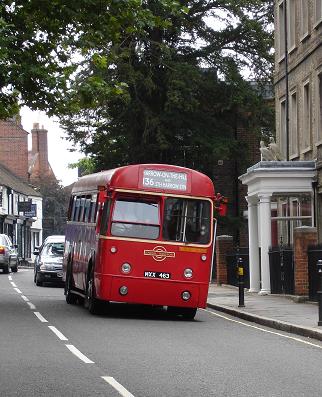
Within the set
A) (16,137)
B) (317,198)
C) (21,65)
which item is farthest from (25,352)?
(16,137)

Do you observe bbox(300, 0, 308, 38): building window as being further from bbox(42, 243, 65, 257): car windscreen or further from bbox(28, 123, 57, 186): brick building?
bbox(28, 123, 57, 186): brick building

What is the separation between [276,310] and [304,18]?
13.3m

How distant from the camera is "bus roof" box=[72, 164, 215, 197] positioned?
22500 millimetres

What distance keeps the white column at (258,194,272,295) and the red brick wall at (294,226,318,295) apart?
14.3 ft

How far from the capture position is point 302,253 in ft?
94.3

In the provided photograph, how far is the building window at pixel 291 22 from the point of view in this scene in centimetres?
3725

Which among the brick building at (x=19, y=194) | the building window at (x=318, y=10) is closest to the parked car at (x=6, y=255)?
the building window at (x=318, y=10)

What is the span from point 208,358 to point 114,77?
32.2 meters

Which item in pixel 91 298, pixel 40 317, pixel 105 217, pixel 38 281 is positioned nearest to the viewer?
pixel 105 217

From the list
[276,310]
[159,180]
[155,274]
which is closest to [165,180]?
[159,180]

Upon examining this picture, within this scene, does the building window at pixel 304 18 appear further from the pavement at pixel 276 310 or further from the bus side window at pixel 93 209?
the bus side window at pixel 93 209

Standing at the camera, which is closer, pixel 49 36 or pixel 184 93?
pixel 49 36

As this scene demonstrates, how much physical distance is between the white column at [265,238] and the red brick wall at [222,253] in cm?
797

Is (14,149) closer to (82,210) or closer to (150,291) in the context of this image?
(82,210)
